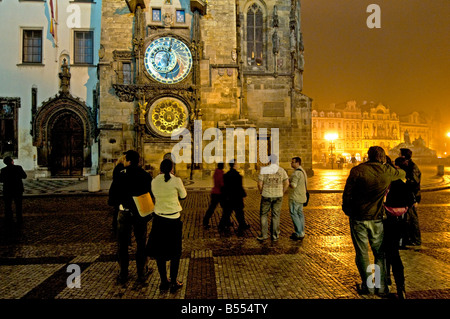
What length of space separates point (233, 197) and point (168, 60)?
1659 centimetres

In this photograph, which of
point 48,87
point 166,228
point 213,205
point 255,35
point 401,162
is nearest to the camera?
point 166,228

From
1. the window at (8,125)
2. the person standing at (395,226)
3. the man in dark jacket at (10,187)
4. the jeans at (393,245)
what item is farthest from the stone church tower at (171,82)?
the jeans at (393,245)

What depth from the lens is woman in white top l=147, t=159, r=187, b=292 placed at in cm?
423

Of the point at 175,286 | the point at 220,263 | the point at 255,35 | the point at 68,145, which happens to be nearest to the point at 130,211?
the point at 175,286

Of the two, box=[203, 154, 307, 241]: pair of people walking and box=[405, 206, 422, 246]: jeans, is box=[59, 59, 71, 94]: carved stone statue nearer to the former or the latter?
box=[203, 154, 307, 241]: pair of people walking

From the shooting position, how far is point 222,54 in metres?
22.2

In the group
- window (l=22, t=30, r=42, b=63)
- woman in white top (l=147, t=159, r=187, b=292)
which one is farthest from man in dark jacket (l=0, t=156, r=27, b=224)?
window (l=22, t=30, r=42, b=63)

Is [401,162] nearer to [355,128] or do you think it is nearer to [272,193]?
[272,193]

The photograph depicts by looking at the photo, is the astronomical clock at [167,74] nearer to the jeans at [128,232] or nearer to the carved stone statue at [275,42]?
the carved stone statue at [275,42]

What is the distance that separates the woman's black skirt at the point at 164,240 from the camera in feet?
13.8

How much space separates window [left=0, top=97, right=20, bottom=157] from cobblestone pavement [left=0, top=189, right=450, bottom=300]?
16884 millimetres

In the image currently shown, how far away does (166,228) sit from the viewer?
4.30 metres
